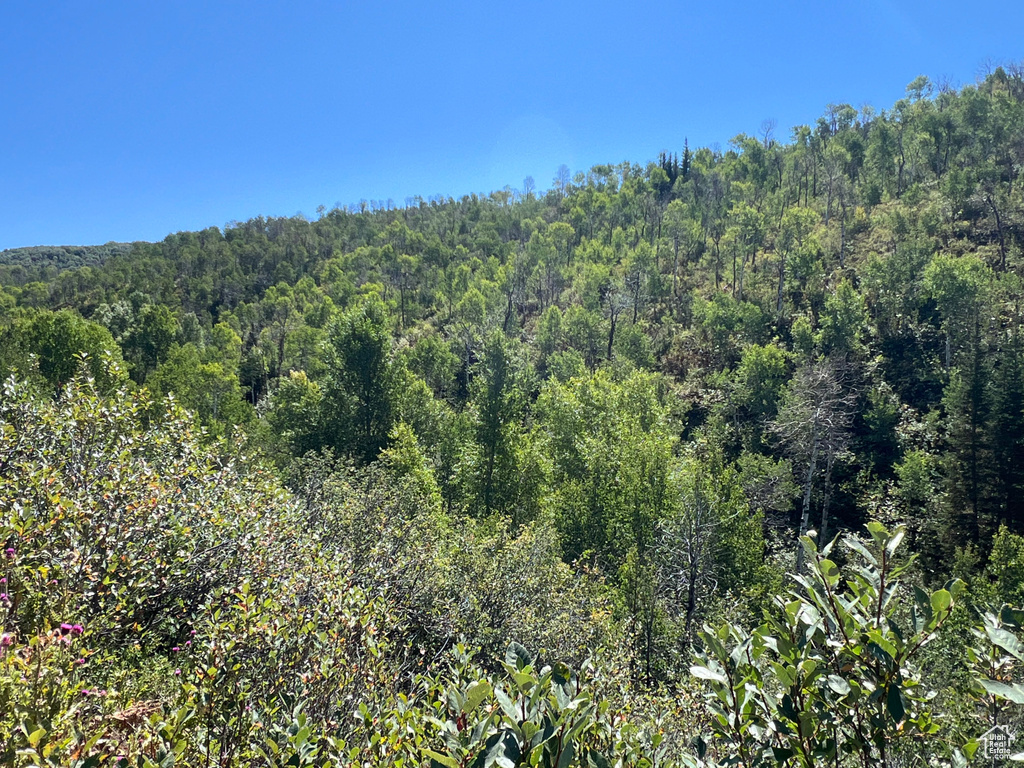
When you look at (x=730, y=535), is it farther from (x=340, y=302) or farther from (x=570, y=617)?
(x=340, y=302)

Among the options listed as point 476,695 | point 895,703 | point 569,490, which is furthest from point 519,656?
point 569,490

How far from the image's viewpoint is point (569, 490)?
22.5 meters

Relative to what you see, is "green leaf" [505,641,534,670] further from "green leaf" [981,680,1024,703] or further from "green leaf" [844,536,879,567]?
"green leaf" [981,680,1024,703]

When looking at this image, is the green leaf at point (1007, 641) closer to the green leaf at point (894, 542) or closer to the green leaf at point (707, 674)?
the green leaf at point (894, 542)

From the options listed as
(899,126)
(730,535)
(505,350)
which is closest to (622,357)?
(505,350)

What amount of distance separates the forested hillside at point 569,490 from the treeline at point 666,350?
294 millimetres

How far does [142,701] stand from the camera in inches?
169

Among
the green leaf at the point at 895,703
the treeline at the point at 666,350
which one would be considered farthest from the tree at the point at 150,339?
the green leaf at the point at 895,703

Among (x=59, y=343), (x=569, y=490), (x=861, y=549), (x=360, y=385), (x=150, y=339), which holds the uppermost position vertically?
(x=150, y=339)

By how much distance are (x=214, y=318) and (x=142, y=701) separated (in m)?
95.4

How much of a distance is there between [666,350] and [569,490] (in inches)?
1616

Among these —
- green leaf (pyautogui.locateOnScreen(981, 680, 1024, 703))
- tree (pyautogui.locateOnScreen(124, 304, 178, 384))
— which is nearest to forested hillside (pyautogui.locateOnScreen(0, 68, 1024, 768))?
green leaf (pyautogui.locateOnScreen(981, 680, 1024, 703))

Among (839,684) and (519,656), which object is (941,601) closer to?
(839,684)

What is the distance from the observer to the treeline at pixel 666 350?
2228 centimetres
